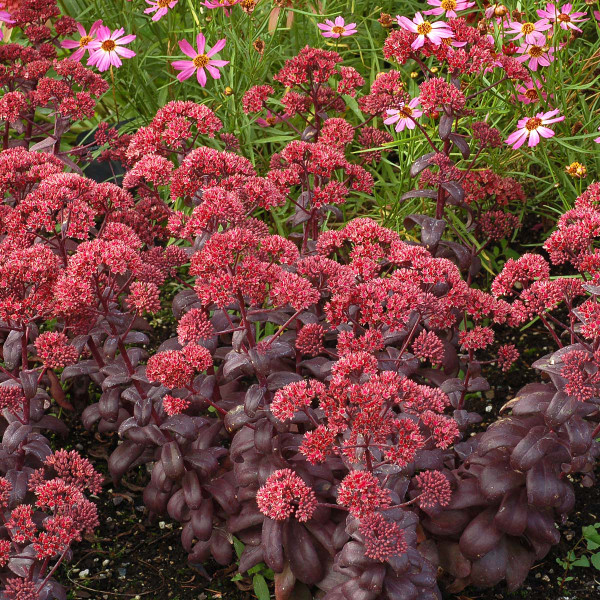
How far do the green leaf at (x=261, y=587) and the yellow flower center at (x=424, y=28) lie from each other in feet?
6.87

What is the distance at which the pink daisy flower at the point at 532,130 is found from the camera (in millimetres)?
3305

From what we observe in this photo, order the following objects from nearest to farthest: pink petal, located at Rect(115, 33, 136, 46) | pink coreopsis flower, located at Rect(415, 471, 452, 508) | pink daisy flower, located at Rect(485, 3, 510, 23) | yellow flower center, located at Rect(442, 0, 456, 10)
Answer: pink coreopsis flower, located at Rect(415, 471, 452, 508), pink daisy flower, located at Rect(485, 3, 510, 23), yellow flower center, located at Rect(442, 0, 456, 10), pink petal, located at Rect(115, 33, 136, 46)

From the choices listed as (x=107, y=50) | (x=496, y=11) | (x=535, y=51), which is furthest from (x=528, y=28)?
(x=107, y=50)

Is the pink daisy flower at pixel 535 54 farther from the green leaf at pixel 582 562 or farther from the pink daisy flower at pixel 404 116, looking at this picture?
the green leaf at pixel 582 562

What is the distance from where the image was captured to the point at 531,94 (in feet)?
11.4

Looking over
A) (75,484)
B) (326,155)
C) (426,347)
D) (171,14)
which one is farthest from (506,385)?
(171,14)

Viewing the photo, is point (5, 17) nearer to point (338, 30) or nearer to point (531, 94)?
point (338, 30)

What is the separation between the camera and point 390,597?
2.26 m

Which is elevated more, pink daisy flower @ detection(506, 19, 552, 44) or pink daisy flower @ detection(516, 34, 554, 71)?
pink daisy flower @ detection(506, 19, 552, 44)

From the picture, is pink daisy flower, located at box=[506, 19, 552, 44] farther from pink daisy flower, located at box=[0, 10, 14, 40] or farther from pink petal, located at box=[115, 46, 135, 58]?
pink daisy flower, located at box=[0, 10, 14, 40]

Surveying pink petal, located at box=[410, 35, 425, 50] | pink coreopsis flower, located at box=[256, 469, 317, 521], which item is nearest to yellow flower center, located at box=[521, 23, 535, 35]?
pink petal, located at box=[410, 35, 425, 50]

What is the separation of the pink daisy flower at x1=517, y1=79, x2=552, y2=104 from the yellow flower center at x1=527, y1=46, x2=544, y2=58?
113mm

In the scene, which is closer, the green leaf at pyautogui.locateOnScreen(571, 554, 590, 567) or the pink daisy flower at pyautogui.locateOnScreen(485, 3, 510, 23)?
the green leaf at pyautogui.locateOnScreen(571, 554, 590, 567)

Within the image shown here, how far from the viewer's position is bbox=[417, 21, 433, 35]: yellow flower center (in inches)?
123
